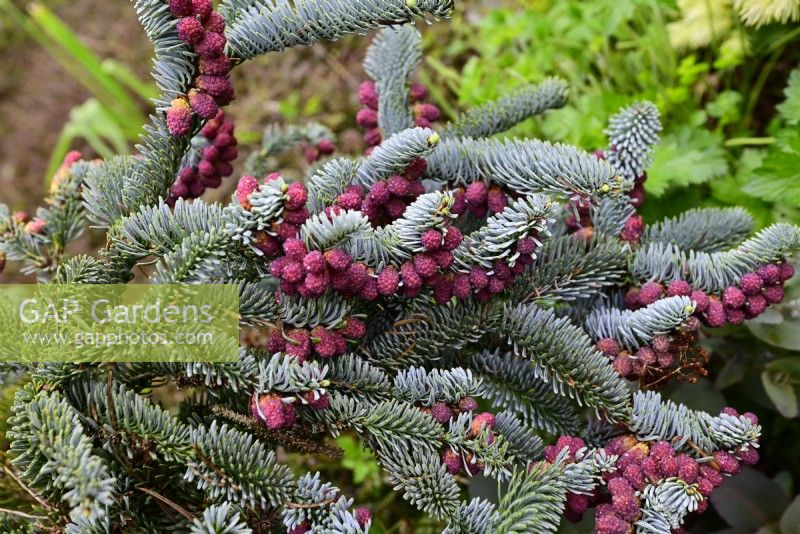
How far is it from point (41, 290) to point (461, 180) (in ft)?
1.69

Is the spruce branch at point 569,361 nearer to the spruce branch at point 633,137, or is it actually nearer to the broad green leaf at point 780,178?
the spruce branch at point 633,137

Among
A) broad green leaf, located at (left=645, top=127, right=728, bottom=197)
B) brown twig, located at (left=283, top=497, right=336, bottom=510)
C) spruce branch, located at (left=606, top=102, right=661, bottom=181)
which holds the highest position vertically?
spruce branch, located at (left=606, top=102, right=661, bottom=181)

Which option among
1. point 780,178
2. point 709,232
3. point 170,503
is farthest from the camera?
point 780,178

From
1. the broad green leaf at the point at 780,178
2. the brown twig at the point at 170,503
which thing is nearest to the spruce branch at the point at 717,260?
the broad green leaf at the point at 780,178

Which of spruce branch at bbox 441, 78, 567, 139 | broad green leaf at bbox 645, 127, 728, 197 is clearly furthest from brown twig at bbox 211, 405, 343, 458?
broad green leaf at bbox 645, 127, 728, 197

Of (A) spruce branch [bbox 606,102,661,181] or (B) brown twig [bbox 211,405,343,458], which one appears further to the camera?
(A) spruce branch [bbox 606,102,661,181]

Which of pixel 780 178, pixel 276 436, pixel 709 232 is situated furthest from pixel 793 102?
pixel 276 436

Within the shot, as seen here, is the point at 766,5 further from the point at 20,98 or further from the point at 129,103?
the point at 20,98

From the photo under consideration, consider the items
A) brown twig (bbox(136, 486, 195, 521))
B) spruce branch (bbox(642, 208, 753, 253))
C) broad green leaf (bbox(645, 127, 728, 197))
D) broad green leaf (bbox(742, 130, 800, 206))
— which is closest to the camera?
brown twig (bbox(136, 486, 195, 521))

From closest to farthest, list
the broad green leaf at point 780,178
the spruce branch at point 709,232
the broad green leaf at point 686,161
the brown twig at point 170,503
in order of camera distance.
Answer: the brown twig at point 170,503 → the spruce branch at point 709,232 → the broad green leaf at point 780,178 → the broad green leaf at point 686,161

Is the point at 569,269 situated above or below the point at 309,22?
below

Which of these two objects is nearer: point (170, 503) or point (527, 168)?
point (170, 503)

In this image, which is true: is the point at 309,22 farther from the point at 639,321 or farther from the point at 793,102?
the point at 793,102

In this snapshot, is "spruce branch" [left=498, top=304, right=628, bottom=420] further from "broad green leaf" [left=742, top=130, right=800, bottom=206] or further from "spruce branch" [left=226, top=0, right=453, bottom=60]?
"broad green leaf" [left=742, top=130, right=800, bottom=206]
